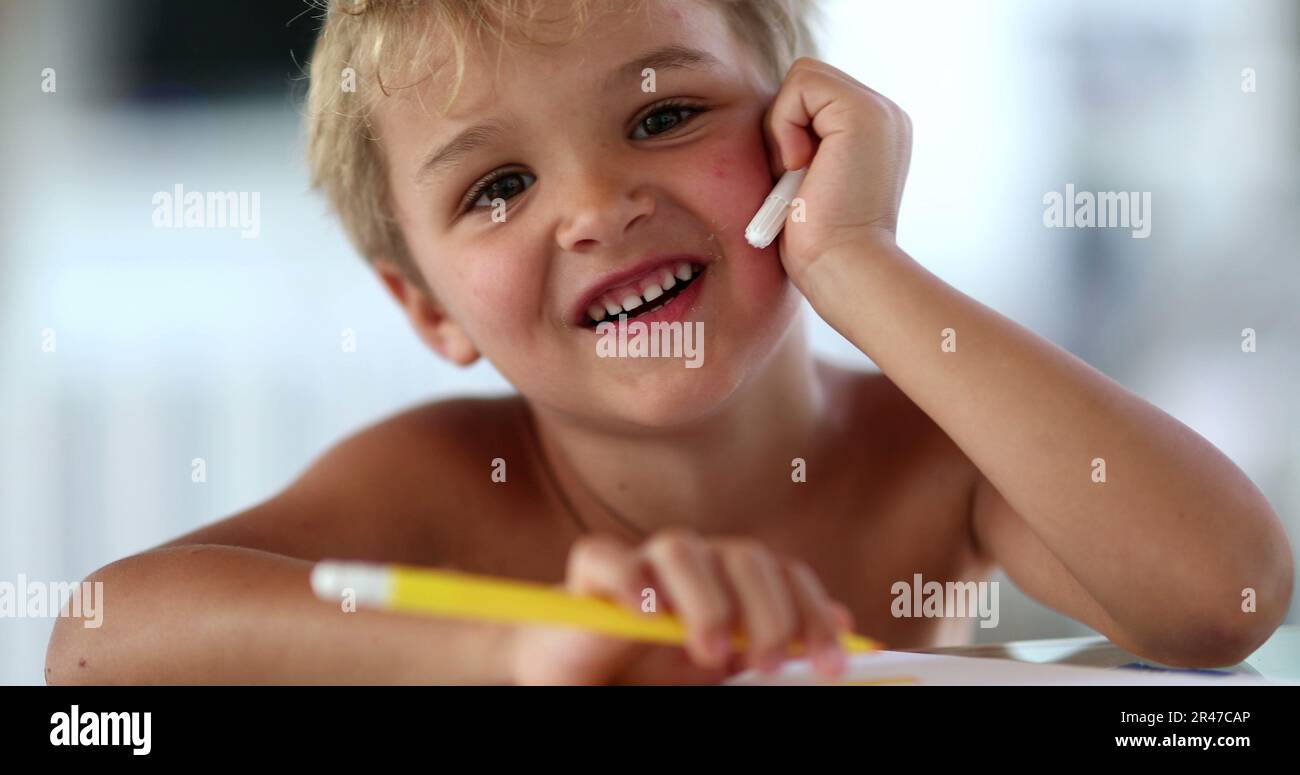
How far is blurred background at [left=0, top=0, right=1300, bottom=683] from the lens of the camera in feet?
2.86

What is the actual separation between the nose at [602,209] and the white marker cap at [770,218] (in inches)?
2.7

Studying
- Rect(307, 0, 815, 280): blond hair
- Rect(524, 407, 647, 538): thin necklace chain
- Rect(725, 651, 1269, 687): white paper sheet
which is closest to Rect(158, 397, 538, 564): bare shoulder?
Rect(524, 407, 647, 538): thin necklace chain

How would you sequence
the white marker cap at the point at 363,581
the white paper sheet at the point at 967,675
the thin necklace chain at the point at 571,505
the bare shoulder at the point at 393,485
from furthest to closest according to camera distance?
the thin necklace chain at the point at 571,505
the bare shoulder at the point at 393,485
the white paper sheet at the point at 967,675
the white marker cap at the point at 363,581

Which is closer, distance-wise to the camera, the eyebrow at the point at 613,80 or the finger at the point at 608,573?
the finger at the point at 608,573

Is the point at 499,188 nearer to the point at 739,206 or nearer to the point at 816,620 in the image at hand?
the point at 739,206

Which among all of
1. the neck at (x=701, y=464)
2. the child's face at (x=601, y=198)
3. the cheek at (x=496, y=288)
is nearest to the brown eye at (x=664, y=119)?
the child's face at (x=601, y=198)

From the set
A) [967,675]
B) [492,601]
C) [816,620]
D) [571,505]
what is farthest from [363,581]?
[571,505]

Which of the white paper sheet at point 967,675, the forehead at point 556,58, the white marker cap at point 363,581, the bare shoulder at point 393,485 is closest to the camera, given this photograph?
the white marker cap at point 363,581

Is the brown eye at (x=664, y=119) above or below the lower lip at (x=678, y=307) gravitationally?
above

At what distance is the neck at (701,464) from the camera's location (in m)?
0.88

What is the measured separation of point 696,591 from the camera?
1.25ft

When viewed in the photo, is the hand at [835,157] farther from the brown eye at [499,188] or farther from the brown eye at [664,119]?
the brown eye at [499,188]

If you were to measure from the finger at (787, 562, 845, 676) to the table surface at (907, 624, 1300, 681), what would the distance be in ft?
0.80

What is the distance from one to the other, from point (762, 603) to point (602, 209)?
1.09ft
